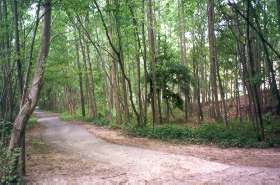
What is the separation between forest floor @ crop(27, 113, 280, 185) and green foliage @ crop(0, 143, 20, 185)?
68 cm

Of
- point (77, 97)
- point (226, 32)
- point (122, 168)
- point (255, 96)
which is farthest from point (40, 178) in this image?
point (77, 97)

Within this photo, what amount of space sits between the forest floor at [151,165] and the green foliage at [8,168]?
26.7 inches

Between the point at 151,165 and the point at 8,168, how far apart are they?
3888 millimetres

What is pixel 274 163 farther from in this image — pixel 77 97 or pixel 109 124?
pixel 77 97

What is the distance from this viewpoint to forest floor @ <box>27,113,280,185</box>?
7441mm

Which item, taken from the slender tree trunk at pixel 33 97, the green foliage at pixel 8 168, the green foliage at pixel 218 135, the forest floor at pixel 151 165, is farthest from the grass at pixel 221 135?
the green foliage at pixel 8 168

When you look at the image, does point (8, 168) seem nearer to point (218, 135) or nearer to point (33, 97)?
point (33, 97)

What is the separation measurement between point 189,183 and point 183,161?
2.22 m

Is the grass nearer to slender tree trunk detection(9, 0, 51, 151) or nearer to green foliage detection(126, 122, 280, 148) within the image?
green foliage detection(126, 122, 280, 148)

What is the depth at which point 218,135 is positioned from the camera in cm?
1200

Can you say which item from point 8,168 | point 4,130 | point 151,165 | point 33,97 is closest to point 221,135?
point 151,165

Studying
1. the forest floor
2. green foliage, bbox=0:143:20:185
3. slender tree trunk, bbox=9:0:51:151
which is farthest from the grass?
green foliage, bbox=0:143:20:185

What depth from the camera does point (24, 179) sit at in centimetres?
793

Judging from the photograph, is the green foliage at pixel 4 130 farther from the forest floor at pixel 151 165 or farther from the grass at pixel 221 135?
the grass at pixel 221 135
